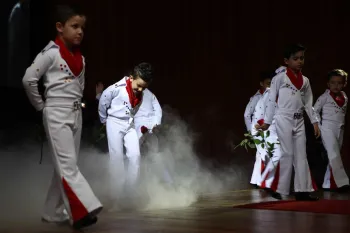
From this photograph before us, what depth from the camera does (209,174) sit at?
8.48m

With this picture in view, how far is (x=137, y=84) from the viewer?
4.84 metres

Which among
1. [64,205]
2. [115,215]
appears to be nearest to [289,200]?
[115,215]

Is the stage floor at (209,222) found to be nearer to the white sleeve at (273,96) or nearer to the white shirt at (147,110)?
the white sleeve at (273,96)

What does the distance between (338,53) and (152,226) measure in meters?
5.94

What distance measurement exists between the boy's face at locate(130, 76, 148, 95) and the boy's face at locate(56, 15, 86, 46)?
4.17 feet

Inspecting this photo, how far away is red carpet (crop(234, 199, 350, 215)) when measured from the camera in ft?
14.9

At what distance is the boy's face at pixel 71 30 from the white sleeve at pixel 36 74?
5.0 inches

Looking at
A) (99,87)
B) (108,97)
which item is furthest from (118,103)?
(99,87)

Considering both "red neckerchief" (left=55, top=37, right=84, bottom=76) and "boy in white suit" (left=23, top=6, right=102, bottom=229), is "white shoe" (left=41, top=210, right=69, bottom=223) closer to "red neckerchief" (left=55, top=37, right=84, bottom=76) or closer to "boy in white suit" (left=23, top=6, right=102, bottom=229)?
"boy in white suit" (left=23, top=6, right=102, bottom=229)

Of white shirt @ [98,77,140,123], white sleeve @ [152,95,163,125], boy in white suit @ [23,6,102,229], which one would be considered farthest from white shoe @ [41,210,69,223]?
white sleeve @ [152,95,163,125]

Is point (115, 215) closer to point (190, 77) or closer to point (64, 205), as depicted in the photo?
point (64, 205)

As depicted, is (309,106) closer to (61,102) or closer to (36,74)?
(61,102)

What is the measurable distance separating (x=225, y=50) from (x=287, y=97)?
365 cm

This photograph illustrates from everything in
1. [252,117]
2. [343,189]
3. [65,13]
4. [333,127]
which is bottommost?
[343,189]
